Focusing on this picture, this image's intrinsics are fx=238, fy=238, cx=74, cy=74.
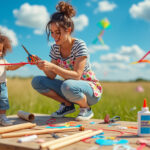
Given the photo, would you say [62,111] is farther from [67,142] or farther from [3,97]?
[67,142]

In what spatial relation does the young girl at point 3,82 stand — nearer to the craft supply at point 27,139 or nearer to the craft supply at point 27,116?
the craft supply at point 27,116

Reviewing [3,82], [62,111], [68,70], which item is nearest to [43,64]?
[68,70]

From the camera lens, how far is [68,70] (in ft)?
8.50

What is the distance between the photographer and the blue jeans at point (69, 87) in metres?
2.50

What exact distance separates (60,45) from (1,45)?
68 centimetres

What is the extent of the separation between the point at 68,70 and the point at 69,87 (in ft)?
0.69

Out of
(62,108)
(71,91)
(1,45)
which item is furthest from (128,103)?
(1,45)

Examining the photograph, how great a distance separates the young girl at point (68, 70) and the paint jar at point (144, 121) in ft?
2.70

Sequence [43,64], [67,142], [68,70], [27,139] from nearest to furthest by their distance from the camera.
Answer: [67,142]
[27,139]
[43,64]
[68,70]

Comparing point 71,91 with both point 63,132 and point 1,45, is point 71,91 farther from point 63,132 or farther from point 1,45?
point 1,45

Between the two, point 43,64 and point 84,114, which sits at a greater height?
point 43,64

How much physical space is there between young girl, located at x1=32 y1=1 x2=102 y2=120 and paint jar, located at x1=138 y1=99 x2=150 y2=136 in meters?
0.82

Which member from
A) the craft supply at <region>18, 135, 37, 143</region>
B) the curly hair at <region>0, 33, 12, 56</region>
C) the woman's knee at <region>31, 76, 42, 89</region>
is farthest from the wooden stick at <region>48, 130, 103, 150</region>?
the curly hair at <region>0, 33, 12, 56</region>

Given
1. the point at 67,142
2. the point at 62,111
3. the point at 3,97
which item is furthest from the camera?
the point at 62,111
